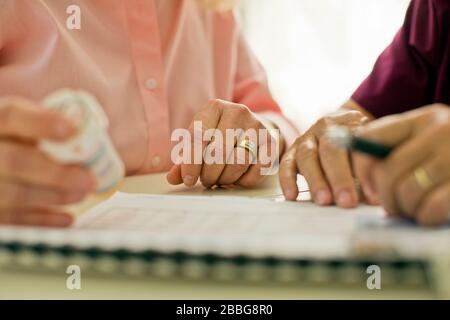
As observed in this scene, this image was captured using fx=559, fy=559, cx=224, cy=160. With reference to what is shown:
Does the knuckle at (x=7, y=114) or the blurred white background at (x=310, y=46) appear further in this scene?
the blurred white background at (x=310, y=46)

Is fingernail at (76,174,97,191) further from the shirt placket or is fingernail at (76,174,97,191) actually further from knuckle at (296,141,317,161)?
the shirt placket

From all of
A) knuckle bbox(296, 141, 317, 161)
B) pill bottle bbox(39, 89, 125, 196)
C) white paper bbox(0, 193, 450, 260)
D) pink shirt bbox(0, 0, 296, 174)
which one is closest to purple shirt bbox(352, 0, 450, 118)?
pink shirt bbox(0, 0, 296, 174)

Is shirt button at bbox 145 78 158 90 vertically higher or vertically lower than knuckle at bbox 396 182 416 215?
higher

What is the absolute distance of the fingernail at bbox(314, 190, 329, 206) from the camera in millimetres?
448

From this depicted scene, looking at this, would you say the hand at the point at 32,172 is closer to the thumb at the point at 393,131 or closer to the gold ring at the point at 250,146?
the thumb at the point at 393,131

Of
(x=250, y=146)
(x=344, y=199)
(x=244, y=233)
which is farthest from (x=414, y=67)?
(x=244, y=233)

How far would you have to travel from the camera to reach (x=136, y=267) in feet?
1.10

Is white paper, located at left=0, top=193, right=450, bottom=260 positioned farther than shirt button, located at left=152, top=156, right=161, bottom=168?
No

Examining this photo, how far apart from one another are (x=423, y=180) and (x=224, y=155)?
11.4 inches

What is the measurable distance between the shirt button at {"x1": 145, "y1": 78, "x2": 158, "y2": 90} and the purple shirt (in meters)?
0.28

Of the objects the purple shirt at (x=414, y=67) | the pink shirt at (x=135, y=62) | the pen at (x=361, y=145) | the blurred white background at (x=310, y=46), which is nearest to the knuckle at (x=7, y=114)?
the pen at (x=361, y=145)

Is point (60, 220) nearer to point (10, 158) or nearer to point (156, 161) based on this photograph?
point (10, 158)

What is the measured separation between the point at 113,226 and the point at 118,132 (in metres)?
0.35

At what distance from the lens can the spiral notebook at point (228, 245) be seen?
1.01 feet
